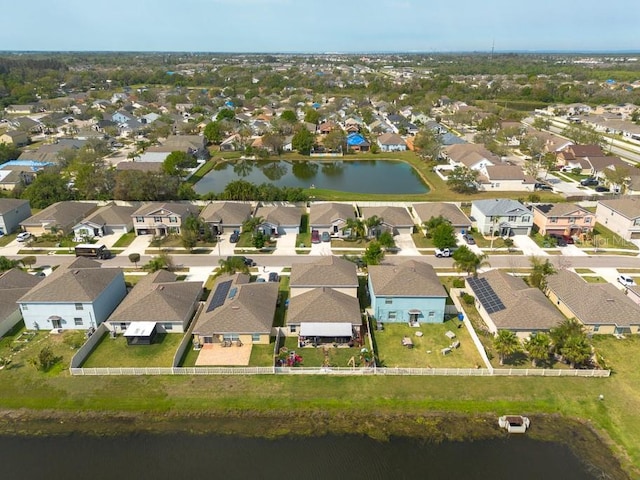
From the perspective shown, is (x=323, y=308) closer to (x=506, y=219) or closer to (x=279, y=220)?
(x=279, y=220)

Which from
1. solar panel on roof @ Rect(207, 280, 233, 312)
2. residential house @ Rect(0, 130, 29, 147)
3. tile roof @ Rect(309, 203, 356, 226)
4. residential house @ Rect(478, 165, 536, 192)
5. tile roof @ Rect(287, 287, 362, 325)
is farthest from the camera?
residential house @ Rect(0, 130, 29, 147)

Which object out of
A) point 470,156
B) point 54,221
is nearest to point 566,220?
point 470,156

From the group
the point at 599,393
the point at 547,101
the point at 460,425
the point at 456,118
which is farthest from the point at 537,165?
the point at 547,101

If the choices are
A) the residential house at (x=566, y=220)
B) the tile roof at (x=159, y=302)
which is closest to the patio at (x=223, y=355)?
the tile roof at (x=159, y=302)

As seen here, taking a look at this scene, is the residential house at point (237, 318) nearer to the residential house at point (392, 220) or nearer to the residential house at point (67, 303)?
the residential house at point (67, 303)

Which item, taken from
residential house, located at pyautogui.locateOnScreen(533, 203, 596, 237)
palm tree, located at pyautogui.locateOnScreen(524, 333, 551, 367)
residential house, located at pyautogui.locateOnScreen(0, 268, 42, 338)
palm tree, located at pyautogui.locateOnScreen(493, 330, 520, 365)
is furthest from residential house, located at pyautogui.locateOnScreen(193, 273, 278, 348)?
residential house, located at pyautogui.locateOnScreen(533, 203, 596, 237)

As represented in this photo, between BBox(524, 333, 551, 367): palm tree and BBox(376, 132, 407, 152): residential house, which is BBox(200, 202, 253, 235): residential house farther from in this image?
BBox(376, 132, 407, 152): residential house

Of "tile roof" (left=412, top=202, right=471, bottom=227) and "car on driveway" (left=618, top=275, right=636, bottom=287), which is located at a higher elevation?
"tile roof" (left=412, top=202, right=471, bottom=227)
